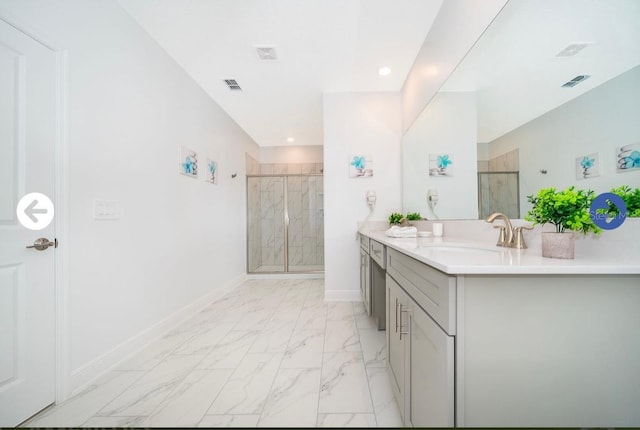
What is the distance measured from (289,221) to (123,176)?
11.0 ft

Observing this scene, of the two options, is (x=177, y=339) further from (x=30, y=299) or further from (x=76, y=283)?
(x=30, y=299)

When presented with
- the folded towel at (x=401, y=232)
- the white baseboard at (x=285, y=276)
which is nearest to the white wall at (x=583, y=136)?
the folded towel at (x=401, y=232)

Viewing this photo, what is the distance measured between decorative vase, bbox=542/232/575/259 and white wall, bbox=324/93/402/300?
2.25 meters

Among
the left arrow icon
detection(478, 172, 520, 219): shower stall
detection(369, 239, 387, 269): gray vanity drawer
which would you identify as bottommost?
detection(369, 239, 387, 269): gray vanity drawer

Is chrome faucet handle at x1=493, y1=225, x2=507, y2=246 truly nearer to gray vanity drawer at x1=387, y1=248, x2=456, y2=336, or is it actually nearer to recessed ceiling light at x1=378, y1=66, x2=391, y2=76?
gray vanity drawer at x1=387, y1=248, x2=456, y2=336

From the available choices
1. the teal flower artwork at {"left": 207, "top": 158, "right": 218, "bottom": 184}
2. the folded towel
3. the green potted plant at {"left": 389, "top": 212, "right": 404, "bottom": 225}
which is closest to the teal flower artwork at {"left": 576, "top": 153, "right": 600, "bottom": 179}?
the folded towel

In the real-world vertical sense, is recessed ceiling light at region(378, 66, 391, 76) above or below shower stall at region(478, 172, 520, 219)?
above

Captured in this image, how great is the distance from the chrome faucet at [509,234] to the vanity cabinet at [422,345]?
55 cm

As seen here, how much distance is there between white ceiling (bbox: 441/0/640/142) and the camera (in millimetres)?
893

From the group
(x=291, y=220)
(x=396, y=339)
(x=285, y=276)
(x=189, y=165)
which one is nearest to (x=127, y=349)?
(x=189, y=165)

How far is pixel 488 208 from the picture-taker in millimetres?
1586

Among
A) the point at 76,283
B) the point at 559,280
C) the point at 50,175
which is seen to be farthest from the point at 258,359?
the point at 559,280

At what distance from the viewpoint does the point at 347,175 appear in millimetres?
3254

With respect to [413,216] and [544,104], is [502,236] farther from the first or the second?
[413,216]
